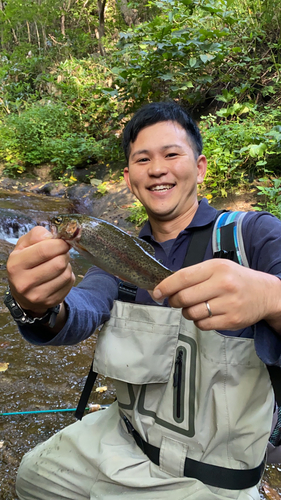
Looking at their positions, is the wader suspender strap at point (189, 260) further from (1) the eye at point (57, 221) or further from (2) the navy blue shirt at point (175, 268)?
(1) the eye at point (57, 221)

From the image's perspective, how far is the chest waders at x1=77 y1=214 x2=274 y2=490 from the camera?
1586 millimetres

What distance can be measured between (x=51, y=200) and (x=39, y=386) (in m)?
7.82

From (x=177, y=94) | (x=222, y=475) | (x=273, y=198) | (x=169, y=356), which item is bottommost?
(x=222, y=475)

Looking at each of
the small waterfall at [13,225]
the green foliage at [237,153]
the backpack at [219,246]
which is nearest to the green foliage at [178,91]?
the green foliage at [237,153]

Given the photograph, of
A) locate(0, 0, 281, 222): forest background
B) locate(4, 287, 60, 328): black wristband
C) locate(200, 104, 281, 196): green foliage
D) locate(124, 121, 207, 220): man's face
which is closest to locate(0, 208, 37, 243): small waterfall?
locate(0, 0, 281, 222): forest background

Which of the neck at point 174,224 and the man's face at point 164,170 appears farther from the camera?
the neck at point 174,224

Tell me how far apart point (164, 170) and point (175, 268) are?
659 mm

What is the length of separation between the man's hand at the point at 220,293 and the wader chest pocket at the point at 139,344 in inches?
21.9

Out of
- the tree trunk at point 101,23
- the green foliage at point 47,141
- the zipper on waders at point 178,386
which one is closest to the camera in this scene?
the zipper on waders at point 178,386

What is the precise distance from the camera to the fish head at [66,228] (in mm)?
1443

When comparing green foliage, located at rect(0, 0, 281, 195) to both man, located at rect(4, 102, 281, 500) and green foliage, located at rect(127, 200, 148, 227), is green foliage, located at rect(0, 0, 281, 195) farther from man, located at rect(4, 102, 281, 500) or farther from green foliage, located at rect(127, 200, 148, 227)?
man, located at rect(4, 102, 281, 500)

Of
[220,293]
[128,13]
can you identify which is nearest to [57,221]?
[220,293]

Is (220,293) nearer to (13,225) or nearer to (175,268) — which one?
(175,268)

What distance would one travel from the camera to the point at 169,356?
176cm
